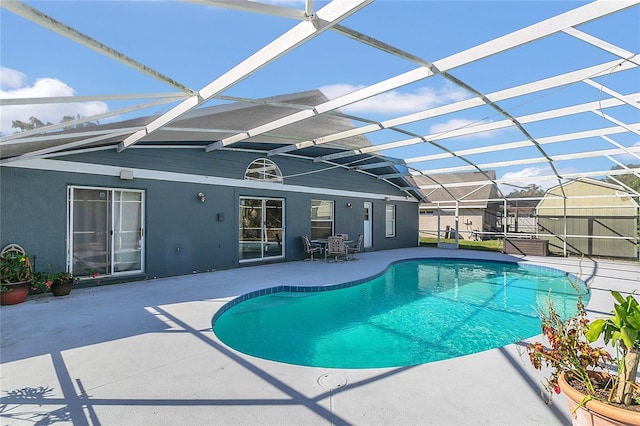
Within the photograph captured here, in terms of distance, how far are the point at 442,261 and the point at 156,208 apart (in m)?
9.96

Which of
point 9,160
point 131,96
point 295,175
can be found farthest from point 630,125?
point 9,160

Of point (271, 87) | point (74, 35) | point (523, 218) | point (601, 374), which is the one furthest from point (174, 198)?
point (523, 218)

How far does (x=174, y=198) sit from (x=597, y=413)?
8433mm

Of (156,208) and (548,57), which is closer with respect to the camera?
(548,57)

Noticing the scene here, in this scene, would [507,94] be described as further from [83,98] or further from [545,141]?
[83,98]

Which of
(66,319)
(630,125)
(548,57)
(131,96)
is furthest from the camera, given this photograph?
(630,125)

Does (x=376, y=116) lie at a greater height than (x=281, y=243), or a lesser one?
greater

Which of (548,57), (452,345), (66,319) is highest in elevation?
(548,57)

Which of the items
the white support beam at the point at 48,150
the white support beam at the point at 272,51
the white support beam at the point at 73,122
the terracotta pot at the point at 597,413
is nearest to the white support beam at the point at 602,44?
the white support beam at the point at 272,51

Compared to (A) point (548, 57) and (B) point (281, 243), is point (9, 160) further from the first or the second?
(A) point (548, 57)

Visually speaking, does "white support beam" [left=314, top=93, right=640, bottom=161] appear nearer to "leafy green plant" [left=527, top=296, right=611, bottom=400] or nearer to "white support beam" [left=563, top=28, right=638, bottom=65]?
"white support beam" [left=563, top=28, right=638, bottom=65]

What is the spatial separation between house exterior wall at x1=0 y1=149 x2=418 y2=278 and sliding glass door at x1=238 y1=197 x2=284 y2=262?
0.78ft

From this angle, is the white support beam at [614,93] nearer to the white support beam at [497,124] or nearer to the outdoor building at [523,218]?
the white support beam at [497,124]

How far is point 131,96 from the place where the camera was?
385 cm
